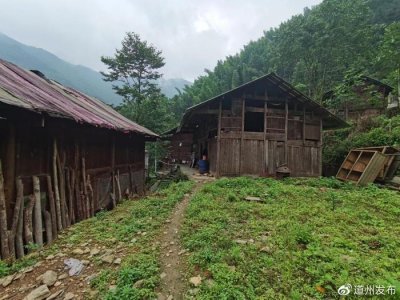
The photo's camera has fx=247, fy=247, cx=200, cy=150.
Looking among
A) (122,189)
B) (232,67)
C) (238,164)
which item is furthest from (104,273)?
(232,67)

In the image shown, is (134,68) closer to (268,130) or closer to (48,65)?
(268,130)

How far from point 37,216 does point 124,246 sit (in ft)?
8.50

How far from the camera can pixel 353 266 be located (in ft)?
12.8

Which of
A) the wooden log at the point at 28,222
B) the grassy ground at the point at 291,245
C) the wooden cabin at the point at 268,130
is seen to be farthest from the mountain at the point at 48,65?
the wooden log at the point at 28,222

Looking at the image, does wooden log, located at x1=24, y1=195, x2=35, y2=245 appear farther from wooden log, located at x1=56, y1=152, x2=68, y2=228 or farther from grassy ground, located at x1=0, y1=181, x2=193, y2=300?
wooden log, located at x1=56, y1=152, x2=68, y2=228

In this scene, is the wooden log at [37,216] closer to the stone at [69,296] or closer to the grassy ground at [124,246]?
the grassy ground at [124,246]

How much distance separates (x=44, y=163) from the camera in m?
6.79

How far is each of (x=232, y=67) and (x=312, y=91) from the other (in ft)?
68.0

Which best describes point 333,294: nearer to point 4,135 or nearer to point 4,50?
point 4,135

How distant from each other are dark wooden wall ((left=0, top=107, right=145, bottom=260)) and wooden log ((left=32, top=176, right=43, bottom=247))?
163mm

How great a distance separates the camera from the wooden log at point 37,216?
19.5 ft

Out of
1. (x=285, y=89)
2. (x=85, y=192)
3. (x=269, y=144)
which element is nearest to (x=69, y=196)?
(x=85, y=192)

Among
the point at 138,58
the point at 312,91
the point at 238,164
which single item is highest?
the point at 138,58

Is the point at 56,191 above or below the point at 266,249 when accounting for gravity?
above
